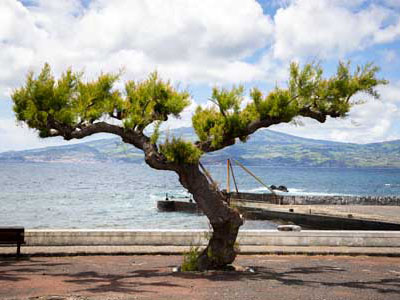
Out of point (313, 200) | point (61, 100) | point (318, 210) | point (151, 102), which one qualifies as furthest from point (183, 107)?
point (313, 200)

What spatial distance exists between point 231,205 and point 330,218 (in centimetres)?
3525

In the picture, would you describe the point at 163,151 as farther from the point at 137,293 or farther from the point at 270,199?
the point at 270,199

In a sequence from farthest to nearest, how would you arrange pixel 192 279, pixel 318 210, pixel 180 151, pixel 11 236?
pixel 318 210, pixel 11 236, pixel 180 151, pixel 192 279

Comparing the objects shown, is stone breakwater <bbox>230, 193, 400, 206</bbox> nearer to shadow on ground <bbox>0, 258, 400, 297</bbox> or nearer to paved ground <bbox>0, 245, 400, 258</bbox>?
paved ground <bbox>0, 245, 400, 258</bbox>

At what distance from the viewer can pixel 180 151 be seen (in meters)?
13.1

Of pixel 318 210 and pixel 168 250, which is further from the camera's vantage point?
pixel 318 210

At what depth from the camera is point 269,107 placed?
13633mm

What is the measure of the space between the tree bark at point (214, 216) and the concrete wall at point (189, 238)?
3669 millimetres

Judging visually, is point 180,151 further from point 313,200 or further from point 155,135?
point 313,200

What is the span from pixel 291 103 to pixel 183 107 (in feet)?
10.3

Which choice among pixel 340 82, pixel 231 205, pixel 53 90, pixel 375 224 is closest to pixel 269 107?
pixel 340 82

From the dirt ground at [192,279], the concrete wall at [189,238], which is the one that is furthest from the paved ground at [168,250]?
the dirt ground at [192,279]

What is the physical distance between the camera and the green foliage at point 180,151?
13.1 metres

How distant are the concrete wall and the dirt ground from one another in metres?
1.87
